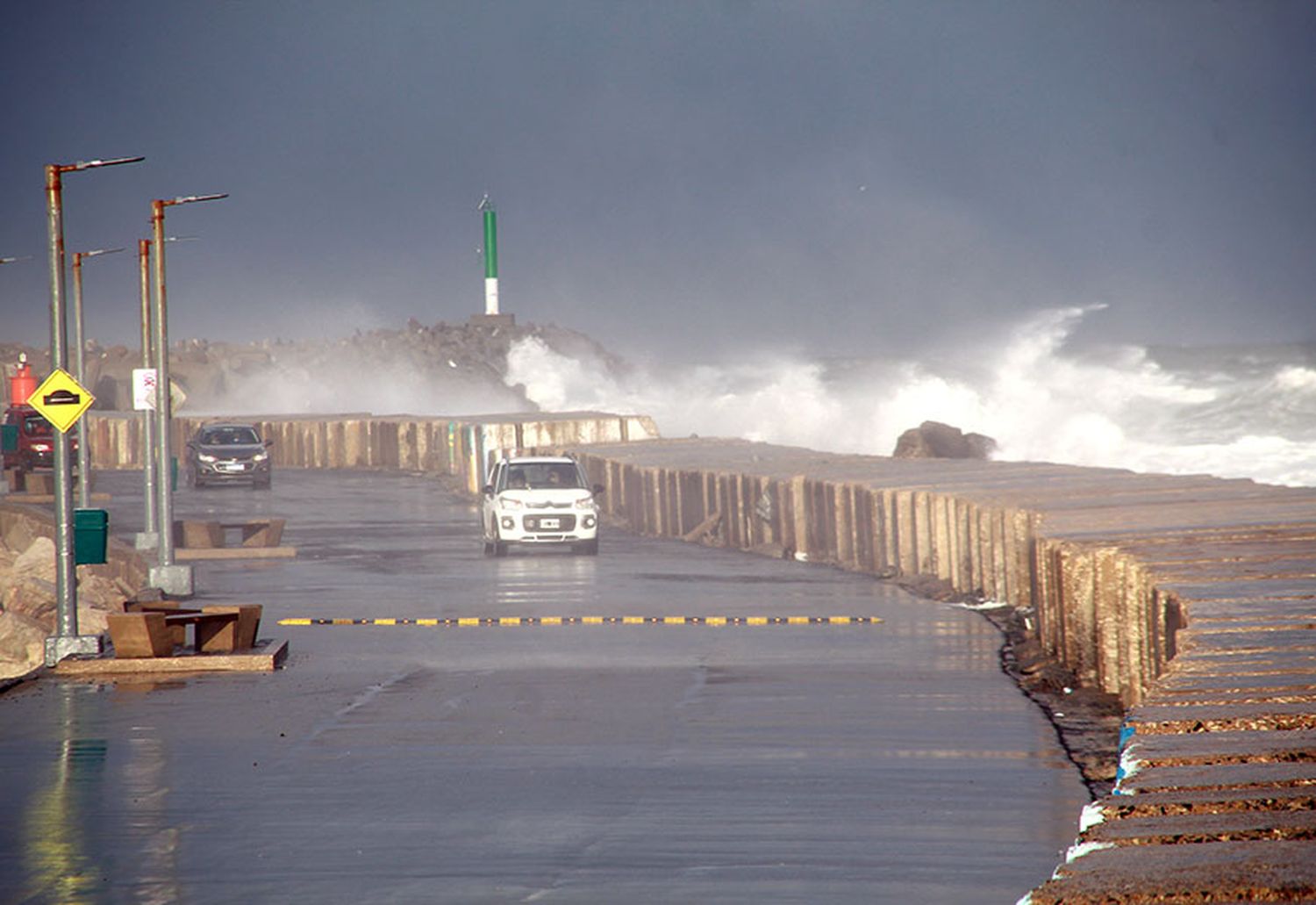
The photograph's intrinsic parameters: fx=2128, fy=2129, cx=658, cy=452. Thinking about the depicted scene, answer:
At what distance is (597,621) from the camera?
Answer: 82.1 feet

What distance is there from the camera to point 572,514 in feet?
119

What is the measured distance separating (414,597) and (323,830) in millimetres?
16071

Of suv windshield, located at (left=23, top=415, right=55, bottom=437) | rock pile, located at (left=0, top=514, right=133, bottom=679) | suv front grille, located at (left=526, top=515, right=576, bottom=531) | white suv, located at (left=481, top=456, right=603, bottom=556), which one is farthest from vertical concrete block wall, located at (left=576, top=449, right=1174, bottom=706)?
suv windshield, located at (left=23, top=415, right=55, bottom=437)

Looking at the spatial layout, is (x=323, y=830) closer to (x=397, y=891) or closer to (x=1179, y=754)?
(x=397, y=891)

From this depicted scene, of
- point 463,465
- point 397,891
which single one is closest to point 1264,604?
point 397,891

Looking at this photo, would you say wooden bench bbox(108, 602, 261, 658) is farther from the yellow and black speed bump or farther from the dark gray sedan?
the dark gray sedan

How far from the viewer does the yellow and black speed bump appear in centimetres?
2469

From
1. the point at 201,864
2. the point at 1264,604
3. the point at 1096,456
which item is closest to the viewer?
the point at 201,864

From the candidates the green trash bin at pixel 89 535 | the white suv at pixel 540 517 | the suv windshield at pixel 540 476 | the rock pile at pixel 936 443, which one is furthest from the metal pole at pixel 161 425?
the rock pile at pixel 936 443

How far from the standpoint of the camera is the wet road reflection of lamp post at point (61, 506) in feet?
72.0

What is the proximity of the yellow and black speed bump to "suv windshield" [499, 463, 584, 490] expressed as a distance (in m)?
11.9

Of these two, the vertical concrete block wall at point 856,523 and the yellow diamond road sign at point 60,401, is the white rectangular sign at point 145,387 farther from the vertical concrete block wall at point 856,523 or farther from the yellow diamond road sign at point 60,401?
the yellow diamond road sign at point 60,401

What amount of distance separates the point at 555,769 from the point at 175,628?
9.01 metres

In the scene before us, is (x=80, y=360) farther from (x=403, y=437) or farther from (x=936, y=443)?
(x=403, y=437)
